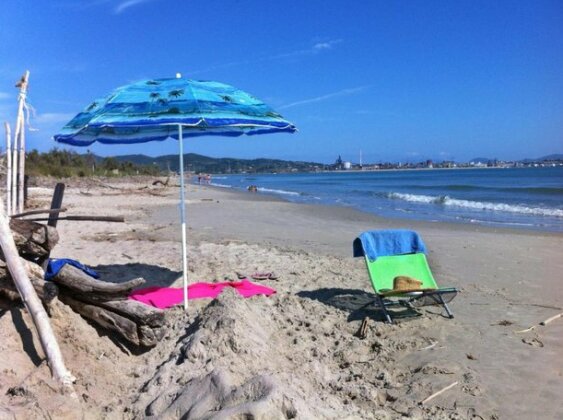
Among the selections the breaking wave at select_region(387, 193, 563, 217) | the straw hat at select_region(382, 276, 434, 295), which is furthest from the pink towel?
the breaking wave at select_region(387, 193, 563, 217)

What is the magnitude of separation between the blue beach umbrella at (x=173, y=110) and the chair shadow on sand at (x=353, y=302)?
1640 millimetres

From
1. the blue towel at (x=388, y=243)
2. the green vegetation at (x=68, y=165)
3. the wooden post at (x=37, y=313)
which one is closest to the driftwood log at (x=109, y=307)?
the wooden post at (x=37, y=313)

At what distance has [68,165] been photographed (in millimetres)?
38719

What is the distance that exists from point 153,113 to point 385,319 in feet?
9.68

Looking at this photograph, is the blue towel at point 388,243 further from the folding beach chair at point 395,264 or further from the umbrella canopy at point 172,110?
the umbrella canopy at point 172,110

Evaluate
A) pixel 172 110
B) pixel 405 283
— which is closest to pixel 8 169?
pixel 172 110

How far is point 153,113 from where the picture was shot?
164 inches

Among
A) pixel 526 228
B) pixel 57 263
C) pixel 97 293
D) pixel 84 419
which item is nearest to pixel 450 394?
pixel 84 419

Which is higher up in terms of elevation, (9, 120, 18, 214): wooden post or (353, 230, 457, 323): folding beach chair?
(9, 120, 18, 214): wooden post

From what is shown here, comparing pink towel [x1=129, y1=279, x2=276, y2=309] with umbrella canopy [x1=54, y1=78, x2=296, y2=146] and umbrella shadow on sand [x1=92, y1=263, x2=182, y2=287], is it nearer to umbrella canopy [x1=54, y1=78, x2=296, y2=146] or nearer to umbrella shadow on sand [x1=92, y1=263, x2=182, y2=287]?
umbrella shadow on sand [x1=92, y1=263, x2=182, y2=287]

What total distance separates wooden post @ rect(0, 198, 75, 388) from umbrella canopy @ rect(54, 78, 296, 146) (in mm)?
1164

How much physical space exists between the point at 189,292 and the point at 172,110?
2.12 m

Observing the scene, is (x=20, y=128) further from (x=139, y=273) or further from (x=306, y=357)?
(x=306, y=357)

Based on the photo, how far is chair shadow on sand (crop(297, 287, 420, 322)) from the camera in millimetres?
5262
